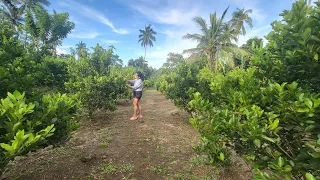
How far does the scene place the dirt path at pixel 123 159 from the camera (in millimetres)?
3938

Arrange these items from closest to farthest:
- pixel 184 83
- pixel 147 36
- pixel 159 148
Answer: pixel 159 148 → pixel 184 83 → pixel 147 36

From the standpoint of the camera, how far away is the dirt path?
12.9 feet

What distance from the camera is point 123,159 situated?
465 centimetres

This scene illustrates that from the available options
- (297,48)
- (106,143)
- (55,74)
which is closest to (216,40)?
(55,74)

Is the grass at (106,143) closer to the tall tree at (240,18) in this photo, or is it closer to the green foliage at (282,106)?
the green foliage at (282,106)

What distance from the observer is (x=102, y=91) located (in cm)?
748

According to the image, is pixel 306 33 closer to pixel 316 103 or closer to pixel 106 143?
pixel 316 103

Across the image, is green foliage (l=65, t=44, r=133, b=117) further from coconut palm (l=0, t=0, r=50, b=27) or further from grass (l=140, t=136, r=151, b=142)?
coconut palm (l=0, t=0, r=50, b=27)

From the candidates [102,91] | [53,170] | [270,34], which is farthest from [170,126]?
[270,34]

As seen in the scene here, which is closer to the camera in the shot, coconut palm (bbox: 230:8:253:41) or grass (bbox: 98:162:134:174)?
grass (bbox: 98:162:134:174)

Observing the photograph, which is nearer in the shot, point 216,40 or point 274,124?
point 274,124

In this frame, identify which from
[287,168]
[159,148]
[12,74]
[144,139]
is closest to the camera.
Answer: [287,168]

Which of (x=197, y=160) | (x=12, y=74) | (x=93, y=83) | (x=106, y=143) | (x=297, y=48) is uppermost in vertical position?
(x=297, y=48)

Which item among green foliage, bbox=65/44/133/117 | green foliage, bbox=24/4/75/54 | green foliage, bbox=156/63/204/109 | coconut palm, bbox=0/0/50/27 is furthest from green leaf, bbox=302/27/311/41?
coconut palm, bbox=0/0/50/27
